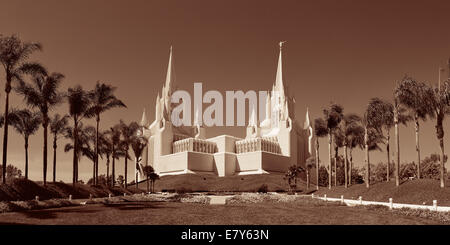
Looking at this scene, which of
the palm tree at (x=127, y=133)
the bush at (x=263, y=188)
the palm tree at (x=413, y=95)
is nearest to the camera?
the palm tree at (x=413, y=95)

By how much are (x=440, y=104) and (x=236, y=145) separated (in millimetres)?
98546

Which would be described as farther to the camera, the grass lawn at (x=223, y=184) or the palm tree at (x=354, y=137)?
the grass lawn at (x=223, y=184)

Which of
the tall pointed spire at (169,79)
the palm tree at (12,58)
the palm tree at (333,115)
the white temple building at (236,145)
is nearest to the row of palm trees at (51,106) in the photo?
the palm tree at (12,58)

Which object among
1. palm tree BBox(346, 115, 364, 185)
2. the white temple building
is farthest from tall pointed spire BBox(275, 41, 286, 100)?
palm tree BBox(346, 115, 364, 185)

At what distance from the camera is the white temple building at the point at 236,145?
114 metres

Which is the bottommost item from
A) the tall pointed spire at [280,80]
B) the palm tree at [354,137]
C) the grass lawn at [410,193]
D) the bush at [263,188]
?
the bush at [263,188]

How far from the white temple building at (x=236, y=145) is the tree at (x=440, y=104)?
7850 cm

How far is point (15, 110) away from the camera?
125 ft

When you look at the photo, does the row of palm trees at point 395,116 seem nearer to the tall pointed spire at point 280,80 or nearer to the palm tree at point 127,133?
the palm tree at point 127,133

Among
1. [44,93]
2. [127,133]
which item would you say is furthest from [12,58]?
[127,133]

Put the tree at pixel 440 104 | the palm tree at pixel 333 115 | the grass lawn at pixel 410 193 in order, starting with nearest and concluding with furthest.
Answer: the grass lawn at pixel 410 193, the tree at pixel 440 104, the palm tree at pixel 333 115

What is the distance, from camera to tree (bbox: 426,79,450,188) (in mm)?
29328

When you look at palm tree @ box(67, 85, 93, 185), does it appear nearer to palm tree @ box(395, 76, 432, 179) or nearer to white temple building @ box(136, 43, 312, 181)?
palm tree @ box(395, 76, 432, 179)
